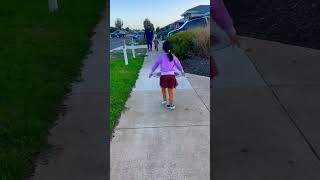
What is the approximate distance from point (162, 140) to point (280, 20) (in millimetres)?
8111

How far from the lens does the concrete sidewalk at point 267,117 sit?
4.27m

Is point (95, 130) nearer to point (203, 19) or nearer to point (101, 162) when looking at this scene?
point (101, 162)

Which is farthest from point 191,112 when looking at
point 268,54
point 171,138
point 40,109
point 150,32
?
point 150,32

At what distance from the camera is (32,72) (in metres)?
7.23

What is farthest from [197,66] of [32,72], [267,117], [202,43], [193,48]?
[267,117]

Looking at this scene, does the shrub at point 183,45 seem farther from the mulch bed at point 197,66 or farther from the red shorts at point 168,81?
the red shorts at point 168,81

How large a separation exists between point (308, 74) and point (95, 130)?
3938 mm

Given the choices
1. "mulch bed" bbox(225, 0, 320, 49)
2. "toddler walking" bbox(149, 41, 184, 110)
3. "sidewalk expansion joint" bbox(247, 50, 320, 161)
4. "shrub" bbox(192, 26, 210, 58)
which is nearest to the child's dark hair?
"toddler walking" bbox(149, 41, 184, 110)

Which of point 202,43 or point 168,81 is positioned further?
point 202,43

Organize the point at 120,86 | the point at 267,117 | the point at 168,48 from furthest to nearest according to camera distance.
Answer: the point at 120,86
the point at 168,48
the point at 267,117

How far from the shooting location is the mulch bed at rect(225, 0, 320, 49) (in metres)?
10.2

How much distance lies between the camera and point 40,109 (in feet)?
18.3

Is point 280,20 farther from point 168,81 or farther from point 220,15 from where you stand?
point 220,15

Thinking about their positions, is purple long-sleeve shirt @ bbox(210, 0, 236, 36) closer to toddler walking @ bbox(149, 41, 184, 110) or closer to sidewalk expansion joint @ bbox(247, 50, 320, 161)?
sidewalk expansion joint @ bbox(247, 50, 320, 161)
